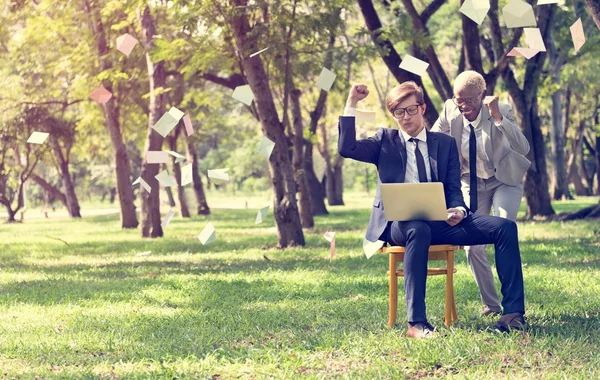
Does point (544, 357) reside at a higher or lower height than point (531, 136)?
lower

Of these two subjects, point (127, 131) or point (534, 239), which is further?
point (127, 131)

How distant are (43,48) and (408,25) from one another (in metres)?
11.0

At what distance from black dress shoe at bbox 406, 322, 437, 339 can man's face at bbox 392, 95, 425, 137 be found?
1346 millimetres

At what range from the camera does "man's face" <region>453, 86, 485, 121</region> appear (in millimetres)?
6387

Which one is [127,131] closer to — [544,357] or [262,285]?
[262,285]

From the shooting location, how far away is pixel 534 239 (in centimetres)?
1494

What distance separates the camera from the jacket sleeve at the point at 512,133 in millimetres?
6473

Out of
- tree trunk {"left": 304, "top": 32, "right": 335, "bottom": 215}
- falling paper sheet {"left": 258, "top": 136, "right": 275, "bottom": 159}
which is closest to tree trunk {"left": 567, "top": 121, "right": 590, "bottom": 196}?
tree trunk {"left": 304, "top": 32, "right": 335, "bottom": 215}

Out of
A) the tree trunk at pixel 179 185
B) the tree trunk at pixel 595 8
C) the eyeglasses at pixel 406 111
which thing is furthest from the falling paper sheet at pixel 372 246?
the tree trunk at pixel 179 185

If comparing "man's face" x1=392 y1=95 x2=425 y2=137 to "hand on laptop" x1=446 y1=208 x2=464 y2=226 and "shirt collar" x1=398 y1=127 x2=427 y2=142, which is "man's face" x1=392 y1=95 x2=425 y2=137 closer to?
"shirt collar" x1=398 y1=127 x2=427 y2=142

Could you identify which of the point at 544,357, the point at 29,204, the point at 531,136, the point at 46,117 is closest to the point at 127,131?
the point at 46,117

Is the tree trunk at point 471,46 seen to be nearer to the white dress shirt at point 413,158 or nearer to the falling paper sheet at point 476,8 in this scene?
the falling paper sheet at point 476,8

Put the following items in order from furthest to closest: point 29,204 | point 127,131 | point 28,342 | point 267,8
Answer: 1. point 29,204
2. point 127,131
3. point 267,8
4. point 28,342

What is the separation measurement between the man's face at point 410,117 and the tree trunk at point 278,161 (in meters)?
7.99
